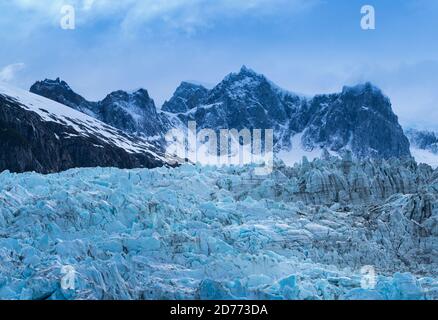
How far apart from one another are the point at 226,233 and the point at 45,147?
90.0 metres

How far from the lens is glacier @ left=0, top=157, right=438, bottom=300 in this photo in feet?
→ 95.4

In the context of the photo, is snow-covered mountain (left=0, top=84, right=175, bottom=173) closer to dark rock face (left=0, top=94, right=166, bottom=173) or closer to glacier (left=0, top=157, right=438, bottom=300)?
dark rock face (left=0, top=94, right=166, bottom=173)

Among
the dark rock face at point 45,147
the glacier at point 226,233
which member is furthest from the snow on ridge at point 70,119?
the glacier at point 226,233

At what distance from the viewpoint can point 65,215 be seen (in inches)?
1474

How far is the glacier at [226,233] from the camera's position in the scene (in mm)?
29078

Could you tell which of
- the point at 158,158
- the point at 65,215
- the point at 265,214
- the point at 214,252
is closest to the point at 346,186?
the point at 265,214

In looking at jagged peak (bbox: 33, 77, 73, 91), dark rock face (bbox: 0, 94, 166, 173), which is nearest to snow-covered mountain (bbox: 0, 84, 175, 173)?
dark rock face (bbox: 0, 94, 166, 173)

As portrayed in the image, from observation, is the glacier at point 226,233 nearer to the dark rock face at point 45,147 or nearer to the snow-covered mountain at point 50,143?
the dark rock face at point 45,147

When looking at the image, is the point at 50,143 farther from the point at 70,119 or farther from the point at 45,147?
the point at 70,119

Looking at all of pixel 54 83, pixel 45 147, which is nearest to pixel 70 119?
pixel 45 147

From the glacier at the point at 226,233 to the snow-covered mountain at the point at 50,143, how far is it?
7002 centimetres

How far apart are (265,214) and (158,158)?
3746 inches

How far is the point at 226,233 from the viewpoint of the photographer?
3662 cm
